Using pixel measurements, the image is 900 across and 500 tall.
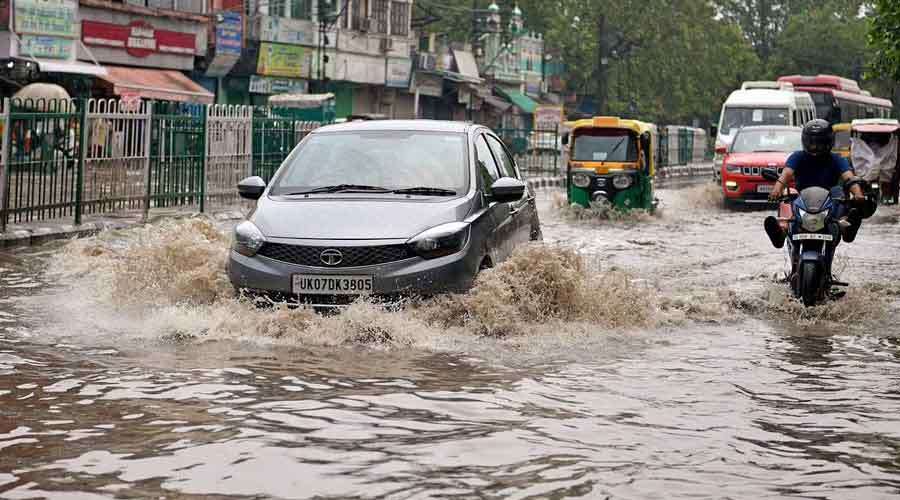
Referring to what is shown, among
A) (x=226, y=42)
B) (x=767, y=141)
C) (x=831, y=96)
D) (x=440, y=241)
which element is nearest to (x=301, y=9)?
(x=226, y=42)

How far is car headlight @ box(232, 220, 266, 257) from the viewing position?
9.64 metres

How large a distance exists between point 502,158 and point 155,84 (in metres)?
30.9

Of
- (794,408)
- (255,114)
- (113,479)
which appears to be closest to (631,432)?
(794,408)

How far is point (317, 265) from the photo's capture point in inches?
370

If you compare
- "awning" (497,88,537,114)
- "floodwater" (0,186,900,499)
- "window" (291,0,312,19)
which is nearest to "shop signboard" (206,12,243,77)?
"window" (291,0,312,19)

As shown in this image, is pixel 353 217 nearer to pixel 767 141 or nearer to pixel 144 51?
pixel 767 141

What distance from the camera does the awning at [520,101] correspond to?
250 feet

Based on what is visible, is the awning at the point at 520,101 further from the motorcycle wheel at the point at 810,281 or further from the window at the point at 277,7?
the motorcycle wheel at the point at 810,281

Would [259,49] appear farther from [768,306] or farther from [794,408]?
[794,408]

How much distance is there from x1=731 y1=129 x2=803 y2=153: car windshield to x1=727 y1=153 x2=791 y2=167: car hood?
40 cm

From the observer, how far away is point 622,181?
971 inches

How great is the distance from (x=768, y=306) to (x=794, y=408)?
4686 millimetres

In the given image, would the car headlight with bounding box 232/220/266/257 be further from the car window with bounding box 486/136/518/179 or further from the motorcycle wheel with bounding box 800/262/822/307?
the motorcycle wheel with bounding box 800/262/822/307

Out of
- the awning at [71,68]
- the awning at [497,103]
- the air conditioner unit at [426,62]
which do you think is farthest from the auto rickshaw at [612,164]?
the awning at [497,103]
